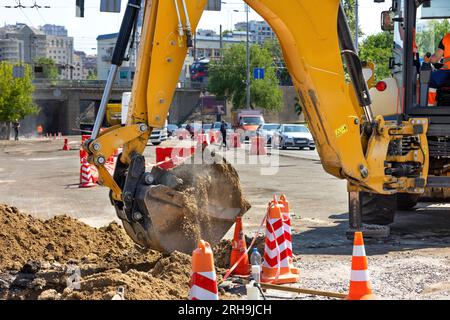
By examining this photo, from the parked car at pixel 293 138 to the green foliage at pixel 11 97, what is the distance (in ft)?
129

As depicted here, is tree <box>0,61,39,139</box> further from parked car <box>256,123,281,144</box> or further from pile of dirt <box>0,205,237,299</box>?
pile of dirt <box>0,205,237,299</box>

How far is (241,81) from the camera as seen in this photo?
90.9 meters

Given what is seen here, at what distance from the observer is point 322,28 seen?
9570mm

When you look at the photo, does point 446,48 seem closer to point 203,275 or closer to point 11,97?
point 203,275

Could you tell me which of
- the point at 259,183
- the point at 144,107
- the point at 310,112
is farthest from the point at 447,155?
the point at 259,183

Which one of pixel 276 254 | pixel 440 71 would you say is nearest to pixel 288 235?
pixel 276 254

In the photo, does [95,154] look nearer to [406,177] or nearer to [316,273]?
[316,273]

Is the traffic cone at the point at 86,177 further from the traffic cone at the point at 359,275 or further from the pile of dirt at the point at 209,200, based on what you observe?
the traffic cone at the point at 359,275

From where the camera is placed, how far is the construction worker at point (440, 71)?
439 inches

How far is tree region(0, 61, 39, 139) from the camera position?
75625mm

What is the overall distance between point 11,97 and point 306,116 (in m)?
69.7

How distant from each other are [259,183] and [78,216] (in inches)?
303
